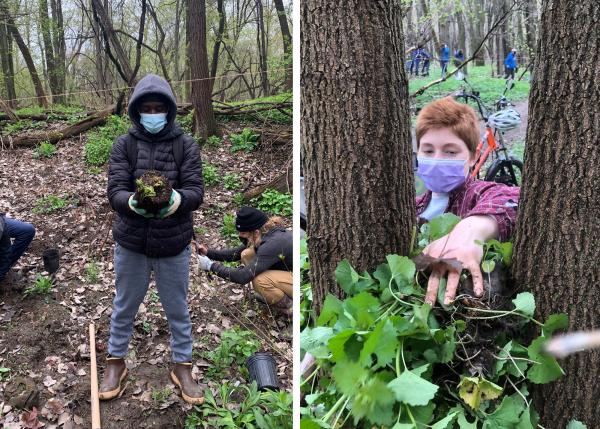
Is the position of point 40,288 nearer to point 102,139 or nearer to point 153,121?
point 102,139

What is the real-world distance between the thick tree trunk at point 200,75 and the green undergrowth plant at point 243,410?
1261 millimetres

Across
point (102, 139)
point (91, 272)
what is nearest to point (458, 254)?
point (91, 272)

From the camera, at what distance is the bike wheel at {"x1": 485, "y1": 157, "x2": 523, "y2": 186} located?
1.07 m

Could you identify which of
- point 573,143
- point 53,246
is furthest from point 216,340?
point 573,143

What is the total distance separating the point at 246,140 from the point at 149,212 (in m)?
0.86

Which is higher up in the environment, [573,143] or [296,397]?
[573,143]

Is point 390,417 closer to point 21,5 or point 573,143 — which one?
point 573,143

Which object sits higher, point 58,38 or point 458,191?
point 58,38

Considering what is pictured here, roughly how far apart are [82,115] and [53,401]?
1.81m

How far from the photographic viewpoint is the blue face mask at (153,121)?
1.67 m

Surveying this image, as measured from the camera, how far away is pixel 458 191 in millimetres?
1076

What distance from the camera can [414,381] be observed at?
0.92 meters

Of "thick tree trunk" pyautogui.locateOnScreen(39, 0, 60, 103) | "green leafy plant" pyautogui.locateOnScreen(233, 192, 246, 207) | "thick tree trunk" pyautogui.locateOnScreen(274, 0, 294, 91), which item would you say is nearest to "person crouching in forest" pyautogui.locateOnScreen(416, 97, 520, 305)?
"thick tree trunk" pyautogui.locateOnScreen(274, 0, 294, 91)

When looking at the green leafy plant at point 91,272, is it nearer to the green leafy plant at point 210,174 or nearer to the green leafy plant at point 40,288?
the green leafy plant at point 40,288
